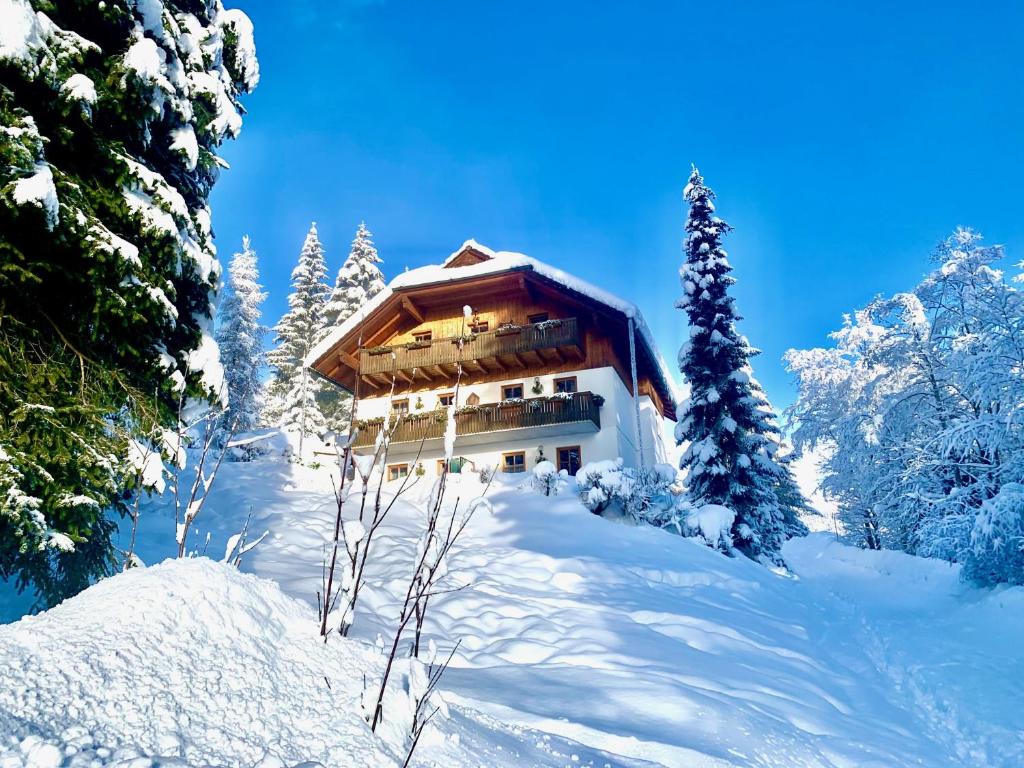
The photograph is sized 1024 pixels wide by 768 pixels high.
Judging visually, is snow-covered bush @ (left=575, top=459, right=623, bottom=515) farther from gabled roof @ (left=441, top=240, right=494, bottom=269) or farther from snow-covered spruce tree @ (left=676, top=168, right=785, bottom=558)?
gabled roof @ (left=441, top=240, right=494, bottom=269)

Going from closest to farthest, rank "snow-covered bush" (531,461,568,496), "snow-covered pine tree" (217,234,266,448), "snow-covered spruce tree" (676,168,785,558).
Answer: "snow-covered bush" (531,461,568,496) → "snow-covered spruce tree" (676,168,785,558) → "snow-covered pine tree" (217,234,266,448)

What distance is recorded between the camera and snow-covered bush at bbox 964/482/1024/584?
10.4m

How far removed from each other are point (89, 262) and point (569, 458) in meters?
18.3

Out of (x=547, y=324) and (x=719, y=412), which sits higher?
(x=547, y=324)

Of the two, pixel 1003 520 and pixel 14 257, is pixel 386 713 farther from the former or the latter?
pixel 1003 520

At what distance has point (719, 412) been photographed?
64.5ft

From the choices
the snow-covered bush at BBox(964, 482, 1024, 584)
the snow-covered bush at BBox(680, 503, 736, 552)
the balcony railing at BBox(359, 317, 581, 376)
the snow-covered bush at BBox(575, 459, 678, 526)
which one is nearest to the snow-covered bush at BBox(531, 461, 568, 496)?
the snow-covered bush at BBox(575, 459, 678, 526)

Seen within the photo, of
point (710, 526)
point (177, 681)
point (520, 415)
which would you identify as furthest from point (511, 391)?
point (177, 681)

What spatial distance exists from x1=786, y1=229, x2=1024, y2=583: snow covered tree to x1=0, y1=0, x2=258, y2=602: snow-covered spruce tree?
1276 cm

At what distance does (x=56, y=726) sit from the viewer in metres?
1.44

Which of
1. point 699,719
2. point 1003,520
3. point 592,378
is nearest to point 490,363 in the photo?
point 592,378

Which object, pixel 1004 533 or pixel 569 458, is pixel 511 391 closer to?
pixel 569 458

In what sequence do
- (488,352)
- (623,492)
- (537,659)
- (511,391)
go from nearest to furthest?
(537,659), (623,492), (488,352), (511,391)

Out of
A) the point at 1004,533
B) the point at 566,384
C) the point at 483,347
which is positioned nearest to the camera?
the point at 1004,533
